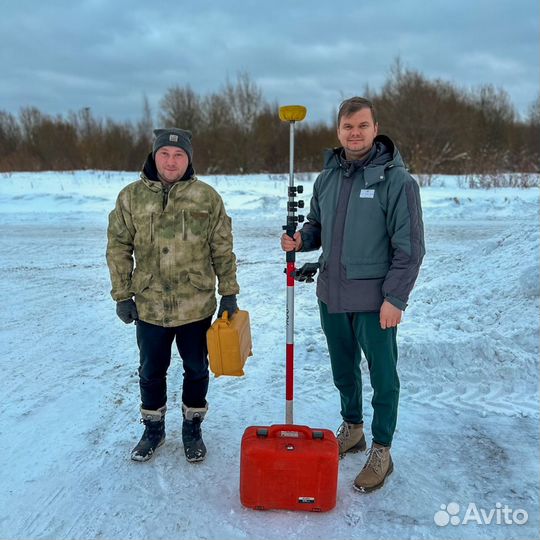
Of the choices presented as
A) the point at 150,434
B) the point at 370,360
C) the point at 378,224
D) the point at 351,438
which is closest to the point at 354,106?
the point at 378,224

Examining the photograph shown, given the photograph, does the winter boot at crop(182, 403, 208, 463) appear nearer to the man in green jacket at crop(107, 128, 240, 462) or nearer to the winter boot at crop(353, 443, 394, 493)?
the man in green jacket at crop(107, 128, 240, 462)

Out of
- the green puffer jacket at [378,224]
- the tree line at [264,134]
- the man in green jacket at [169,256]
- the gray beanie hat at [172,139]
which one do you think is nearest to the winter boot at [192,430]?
the man in green jacket at [169,256]

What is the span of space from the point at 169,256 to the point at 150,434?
3.81 ft

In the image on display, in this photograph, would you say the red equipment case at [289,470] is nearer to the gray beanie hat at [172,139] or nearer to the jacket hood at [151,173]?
the jacket hood at [151,173]

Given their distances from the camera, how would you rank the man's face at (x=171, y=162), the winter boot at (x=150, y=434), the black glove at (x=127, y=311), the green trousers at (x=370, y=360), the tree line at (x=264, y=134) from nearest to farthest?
the green trousers at (x=370, y=360) < the man's face at (x=171, y=162) < the black glove at (x=127, y=311) < the winter boot at (x=150, y=434) < the tree line at (x=264, y=134)

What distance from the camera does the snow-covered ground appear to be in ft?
8.89

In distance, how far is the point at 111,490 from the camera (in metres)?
2.94

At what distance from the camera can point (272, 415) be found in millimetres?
3723

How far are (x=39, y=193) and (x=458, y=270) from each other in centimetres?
1534

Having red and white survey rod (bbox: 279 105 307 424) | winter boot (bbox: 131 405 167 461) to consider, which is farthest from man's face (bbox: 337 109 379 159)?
winter boot (bbox: 131 405 167 461)

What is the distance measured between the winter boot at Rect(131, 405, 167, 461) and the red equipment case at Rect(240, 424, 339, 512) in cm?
79

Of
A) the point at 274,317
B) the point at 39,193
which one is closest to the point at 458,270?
the point at 274,317

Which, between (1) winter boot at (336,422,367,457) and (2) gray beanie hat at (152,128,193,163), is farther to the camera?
(1) winter boot at (336,422,367,457)

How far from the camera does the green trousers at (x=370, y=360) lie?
9.39 ft
